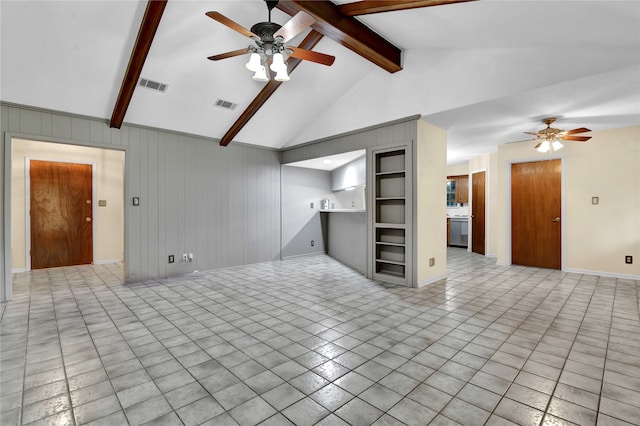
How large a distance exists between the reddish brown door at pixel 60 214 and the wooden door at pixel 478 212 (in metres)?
8.83

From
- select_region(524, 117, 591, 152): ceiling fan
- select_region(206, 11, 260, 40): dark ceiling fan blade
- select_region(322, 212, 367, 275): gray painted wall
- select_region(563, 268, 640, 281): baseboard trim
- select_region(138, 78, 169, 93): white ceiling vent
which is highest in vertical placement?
select_region(138, 78, 169, 93): white ceiling vent

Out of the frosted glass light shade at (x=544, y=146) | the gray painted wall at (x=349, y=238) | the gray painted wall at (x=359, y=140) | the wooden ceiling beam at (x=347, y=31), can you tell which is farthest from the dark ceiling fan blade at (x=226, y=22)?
the frosted glass light shade at (x=544, y=146)

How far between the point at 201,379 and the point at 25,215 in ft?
19.4

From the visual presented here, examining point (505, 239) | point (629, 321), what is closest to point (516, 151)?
point (505, 239)

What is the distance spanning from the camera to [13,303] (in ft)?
12.1

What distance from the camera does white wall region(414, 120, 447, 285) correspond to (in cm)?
432

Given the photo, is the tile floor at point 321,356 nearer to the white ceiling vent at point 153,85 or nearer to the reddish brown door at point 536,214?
the reddish brown door at point 536,214

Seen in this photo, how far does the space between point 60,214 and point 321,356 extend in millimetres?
6312

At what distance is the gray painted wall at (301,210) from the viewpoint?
267 inches

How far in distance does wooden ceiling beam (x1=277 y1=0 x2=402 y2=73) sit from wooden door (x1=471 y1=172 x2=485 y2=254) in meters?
4.55

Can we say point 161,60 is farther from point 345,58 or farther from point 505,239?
point 505,239

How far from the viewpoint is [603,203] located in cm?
501

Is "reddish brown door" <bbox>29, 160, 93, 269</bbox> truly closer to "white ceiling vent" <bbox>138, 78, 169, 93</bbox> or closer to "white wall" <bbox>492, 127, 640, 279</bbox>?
"white ceiling vent" <bbox>138, 78, 169, 93</bbox>

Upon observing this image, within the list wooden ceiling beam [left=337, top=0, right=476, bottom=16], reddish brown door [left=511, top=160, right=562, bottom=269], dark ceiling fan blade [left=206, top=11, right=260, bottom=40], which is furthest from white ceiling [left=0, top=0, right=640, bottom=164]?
reddish brown door [left=511, top=160, right=562, bottom=269]
